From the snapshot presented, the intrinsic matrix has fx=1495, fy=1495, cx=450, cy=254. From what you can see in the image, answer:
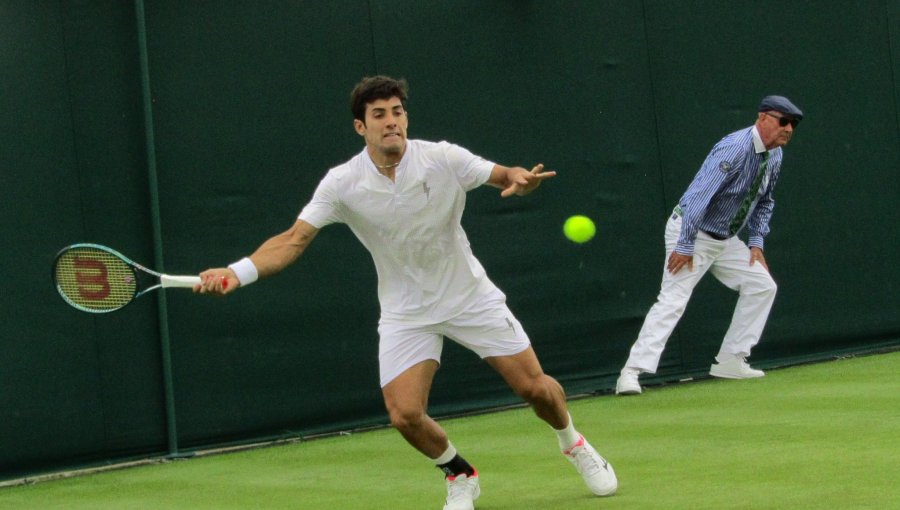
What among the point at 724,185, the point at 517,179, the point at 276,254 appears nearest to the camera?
the point at 517,179

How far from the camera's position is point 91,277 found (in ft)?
20.6

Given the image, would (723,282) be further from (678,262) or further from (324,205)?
(324,205)

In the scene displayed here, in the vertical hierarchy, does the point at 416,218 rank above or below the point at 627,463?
above

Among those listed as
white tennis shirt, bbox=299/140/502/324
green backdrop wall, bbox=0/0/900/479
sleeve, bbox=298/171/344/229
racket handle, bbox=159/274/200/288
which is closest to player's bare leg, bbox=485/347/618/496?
white tennis shirt, bbox=299/140/502/324

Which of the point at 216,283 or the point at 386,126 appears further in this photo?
the point at 386,126

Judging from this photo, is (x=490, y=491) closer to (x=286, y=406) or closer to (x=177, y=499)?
(x=177, y=499)

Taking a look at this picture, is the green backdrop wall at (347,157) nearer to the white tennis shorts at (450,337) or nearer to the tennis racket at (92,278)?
the tennis racket at (92,278)

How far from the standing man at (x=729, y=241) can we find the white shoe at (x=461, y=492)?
161 inches

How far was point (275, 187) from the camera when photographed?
932cm

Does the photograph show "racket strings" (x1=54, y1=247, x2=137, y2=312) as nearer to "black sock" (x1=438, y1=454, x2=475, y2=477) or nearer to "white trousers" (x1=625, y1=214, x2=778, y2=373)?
"black sock" (x1=438, y1=454, x2=475, y2=477)

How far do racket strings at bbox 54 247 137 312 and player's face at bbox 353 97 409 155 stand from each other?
1.19m

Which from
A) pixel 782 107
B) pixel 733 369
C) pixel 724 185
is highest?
pixel 782 107

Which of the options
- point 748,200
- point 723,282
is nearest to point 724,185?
point 748,200

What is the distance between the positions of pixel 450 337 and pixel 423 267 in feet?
0.99
